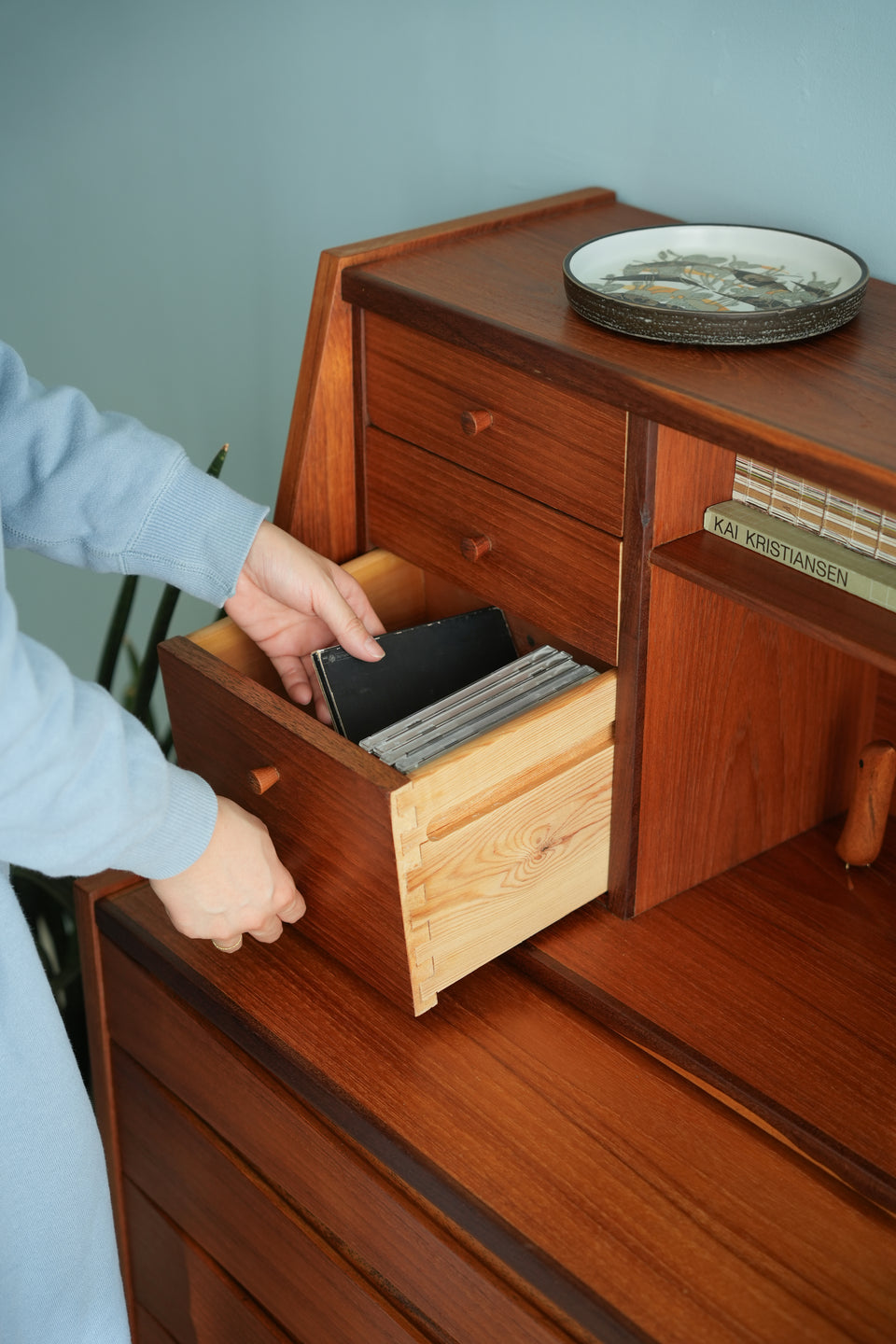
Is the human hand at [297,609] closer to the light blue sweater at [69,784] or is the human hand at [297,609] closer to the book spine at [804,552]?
the light blue sweater at [69,784]

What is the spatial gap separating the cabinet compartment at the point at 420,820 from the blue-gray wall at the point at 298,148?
1.81 feet

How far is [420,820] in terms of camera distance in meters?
0.97

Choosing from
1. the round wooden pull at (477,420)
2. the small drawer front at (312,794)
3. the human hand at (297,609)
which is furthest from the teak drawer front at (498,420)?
the small drawer front at (312,794)

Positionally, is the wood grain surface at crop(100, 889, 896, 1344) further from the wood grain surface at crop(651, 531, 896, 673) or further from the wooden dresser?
the wood grain surface at crop(651, 531, 896, 673)

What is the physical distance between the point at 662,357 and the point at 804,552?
180 millimetres

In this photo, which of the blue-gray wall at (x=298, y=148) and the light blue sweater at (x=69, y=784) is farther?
the blue-gray wall at (x=298, y=148)

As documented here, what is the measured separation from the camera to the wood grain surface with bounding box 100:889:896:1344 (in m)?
0.84

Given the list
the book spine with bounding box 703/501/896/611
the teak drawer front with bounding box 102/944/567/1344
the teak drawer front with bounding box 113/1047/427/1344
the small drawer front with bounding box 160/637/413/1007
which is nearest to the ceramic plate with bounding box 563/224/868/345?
the book spine with bounding box 703/501/896/611

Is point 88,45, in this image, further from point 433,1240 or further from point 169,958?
point 433,1240

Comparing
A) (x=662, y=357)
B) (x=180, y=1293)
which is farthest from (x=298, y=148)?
(x=180, y=1293)

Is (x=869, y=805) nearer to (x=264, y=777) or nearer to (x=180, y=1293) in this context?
(x=264, y=777)

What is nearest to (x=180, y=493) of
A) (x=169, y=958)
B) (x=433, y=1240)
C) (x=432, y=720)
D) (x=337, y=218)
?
(x=432, y=720)

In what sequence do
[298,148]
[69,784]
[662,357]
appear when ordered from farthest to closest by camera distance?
[298,148] < [662,357] < [69,784]

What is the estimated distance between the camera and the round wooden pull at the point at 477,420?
108 cm
